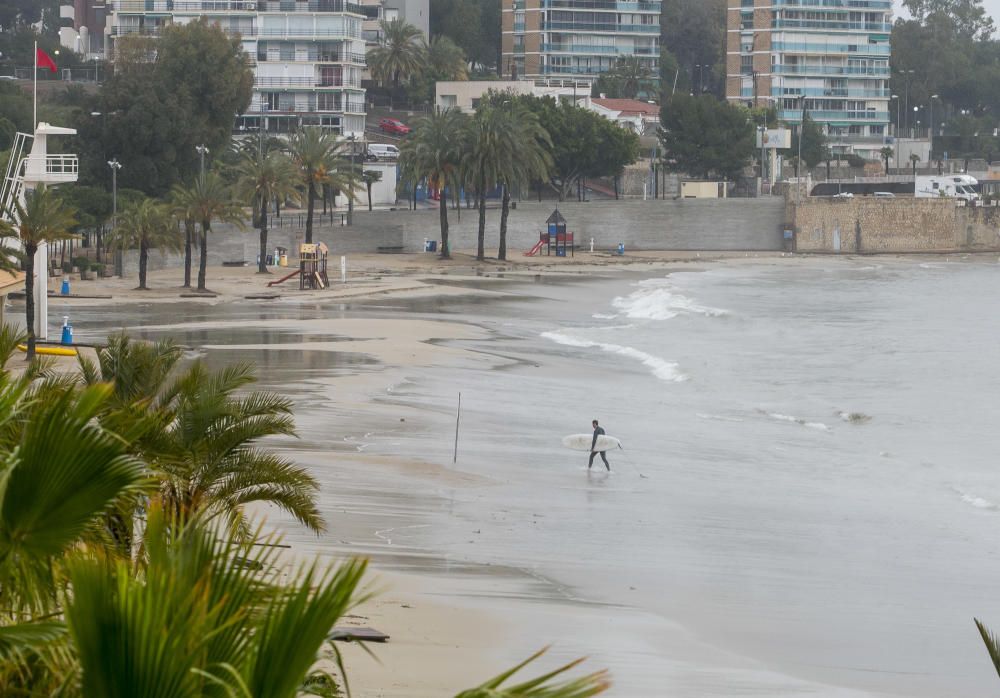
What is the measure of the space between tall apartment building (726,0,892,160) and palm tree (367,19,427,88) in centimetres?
2934

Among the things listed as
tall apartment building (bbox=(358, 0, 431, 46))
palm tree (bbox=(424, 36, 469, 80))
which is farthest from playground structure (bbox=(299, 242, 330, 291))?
tall apartment building (bbox=(358, 0, 431, 46))

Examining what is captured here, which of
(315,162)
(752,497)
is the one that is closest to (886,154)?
(315,162)

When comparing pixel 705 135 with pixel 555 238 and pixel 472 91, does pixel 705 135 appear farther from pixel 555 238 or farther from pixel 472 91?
pixel 472 91

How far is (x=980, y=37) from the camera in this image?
174 meters

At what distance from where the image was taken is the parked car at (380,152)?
319 feet

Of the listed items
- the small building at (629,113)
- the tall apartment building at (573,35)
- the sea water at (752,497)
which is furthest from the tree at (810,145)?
the sea water at (752,497)

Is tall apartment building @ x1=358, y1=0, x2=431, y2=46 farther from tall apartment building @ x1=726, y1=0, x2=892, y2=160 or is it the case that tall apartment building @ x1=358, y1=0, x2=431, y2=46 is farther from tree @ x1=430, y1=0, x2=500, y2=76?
tall apartment building @ x1=726, y1=0, x2=892, y2=160

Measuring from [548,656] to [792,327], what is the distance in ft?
129

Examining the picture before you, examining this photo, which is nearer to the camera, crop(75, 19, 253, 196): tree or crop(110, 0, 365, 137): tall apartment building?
crop(75, 19, 253, 196): tree

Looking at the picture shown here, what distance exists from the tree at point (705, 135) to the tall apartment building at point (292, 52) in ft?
69.3

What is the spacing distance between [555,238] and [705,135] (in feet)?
62.8

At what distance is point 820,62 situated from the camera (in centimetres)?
12812

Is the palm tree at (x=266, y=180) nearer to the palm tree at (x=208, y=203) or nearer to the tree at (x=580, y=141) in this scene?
the palm tree at (x=208, y=203)

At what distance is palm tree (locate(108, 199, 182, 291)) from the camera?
2044 inches
